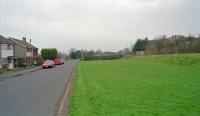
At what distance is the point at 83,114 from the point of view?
9180 mm

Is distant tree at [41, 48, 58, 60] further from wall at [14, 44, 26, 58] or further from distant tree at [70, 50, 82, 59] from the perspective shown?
distant tree at [70, 50, 82, 59]

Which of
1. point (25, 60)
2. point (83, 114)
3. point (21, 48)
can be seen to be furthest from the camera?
point (21, 48)

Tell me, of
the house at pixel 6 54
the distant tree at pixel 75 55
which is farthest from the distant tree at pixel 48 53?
the distant tree at pixel 75 55

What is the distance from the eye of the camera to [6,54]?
190ft

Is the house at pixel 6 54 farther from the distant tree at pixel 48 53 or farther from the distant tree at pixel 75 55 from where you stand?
the distant tree at pixel 75 55

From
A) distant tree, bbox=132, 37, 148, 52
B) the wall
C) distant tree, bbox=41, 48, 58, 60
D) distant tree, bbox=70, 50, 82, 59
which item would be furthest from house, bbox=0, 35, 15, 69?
distant tree, bbox=70, 50, 82, 59

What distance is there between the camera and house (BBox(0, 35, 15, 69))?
5554cm

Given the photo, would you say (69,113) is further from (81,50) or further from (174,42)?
(81,50)

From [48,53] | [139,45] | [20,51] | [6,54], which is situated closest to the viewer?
[6,54]

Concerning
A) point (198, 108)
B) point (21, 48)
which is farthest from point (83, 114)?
point (21, 48)

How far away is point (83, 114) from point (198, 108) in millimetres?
3637

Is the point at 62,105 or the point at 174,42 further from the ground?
the point at 174,42

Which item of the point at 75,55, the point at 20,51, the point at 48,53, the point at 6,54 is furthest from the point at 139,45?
the point at 6,54

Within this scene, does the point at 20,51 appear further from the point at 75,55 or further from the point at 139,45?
the point at 75,55
